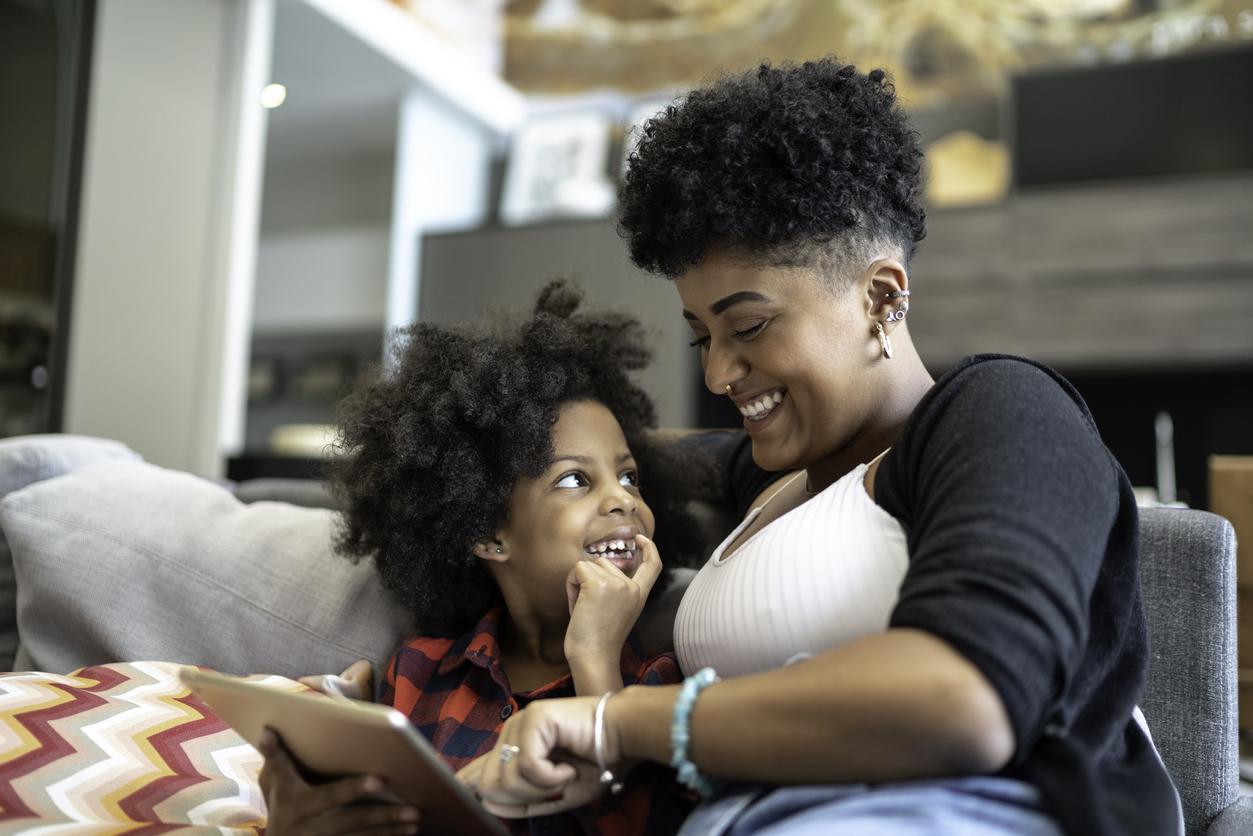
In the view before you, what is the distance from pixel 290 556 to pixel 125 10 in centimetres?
288

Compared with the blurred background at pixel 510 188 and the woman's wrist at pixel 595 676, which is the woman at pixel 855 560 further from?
the blurred background at pixel 510 188

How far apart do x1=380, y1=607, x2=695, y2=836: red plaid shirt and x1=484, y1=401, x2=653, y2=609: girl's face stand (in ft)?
0.35

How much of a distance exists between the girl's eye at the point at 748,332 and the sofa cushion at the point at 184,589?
0.68 m

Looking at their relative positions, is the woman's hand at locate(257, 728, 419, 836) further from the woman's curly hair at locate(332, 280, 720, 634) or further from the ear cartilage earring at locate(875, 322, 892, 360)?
the ear cartilage earring at locate(875, 322, 892, 360)

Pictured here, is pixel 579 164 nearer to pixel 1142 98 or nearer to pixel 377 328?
pixel 377 328

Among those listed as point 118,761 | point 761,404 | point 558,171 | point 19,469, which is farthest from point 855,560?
point 558,171

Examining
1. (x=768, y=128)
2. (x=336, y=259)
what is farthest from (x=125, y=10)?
(x=768, y=128)

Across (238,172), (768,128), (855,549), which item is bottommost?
(855,549)

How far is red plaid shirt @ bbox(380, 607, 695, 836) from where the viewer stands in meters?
1.01

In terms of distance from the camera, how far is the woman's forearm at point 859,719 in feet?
2.31

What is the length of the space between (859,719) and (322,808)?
512 mm

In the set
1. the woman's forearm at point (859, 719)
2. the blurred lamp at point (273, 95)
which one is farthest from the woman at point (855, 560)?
the blurred lamp at point (273, 95)

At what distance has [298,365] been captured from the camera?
5.10 meters

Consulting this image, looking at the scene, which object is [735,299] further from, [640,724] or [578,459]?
[640,724]
